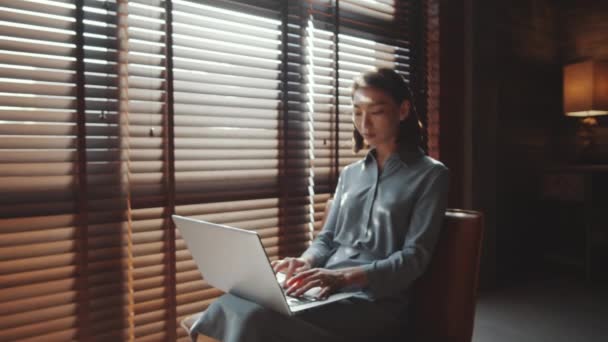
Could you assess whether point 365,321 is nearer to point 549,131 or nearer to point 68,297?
point 68,297

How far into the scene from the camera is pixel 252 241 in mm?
1119

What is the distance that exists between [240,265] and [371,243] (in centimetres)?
56

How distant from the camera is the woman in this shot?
4.45 ft

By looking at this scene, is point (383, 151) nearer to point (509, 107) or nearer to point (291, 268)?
point (291, 268)

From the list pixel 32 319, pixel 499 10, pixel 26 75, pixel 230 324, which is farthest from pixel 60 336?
pixel 499 10

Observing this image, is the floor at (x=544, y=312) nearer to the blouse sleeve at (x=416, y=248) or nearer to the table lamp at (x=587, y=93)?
the table lamp at (x=587, y=93)

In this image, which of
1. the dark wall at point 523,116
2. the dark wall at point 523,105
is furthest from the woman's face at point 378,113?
the dark wall at point 523,116

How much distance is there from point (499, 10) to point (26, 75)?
3.14 m

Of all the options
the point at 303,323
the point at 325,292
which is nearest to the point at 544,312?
the point at 325,292

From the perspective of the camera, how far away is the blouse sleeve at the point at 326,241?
5.78 feet

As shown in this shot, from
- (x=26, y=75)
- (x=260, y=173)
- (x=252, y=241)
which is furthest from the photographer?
(x=260, y=173)

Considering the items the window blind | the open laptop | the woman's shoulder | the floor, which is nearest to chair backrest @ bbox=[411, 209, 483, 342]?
the woman's shoulder

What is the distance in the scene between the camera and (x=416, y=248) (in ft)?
4.93

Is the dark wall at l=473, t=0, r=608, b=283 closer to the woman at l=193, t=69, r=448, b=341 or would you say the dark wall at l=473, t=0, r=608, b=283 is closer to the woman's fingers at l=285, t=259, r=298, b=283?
the woman at l=193, t=69, r=448, b=341
